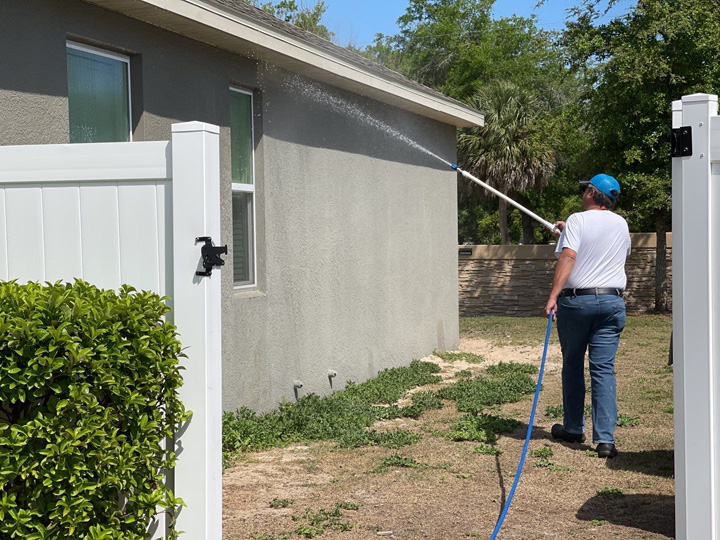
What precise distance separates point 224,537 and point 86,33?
12.1 ft

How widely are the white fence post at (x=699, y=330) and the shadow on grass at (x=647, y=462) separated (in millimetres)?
2077

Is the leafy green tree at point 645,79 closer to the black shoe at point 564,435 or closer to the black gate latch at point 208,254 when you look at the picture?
the black shoe at point 564,435

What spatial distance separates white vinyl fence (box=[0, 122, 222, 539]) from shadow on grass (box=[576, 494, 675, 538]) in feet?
8.06

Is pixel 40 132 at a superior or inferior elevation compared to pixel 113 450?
superior

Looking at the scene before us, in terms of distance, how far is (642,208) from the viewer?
1892 cm

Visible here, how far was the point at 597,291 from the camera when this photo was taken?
633 centimetres

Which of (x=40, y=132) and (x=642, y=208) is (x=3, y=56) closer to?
Answer: (x=40, y=132)

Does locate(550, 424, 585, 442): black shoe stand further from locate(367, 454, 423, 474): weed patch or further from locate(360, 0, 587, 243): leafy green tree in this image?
locate(360, 0, 587, 243): leafy green tree

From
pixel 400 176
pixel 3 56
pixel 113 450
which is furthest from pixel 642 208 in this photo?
pixel 113 450

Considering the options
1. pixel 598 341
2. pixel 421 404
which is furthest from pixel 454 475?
pixel 421 404

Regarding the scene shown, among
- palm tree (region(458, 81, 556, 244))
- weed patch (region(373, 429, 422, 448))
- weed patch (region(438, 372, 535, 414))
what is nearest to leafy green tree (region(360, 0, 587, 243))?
palm tree (region(458, 81, 556, 244))

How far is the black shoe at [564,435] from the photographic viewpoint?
6.70 meters

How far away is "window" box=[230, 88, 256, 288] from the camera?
777 cm

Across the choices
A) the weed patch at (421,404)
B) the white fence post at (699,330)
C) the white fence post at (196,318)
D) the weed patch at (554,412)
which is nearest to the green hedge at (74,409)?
the white fence post at (196,318)
